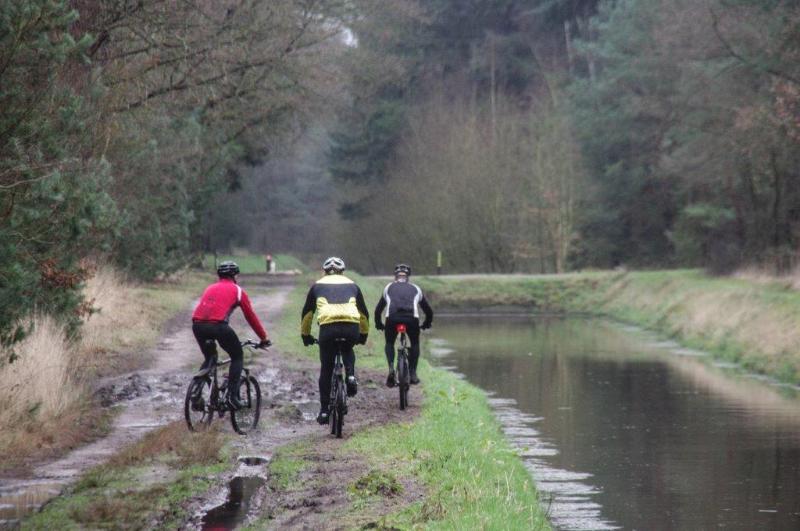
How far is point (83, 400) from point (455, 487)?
24.6 ft

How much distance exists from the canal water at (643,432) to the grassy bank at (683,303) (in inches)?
43.1

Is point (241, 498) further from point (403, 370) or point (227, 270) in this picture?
point (403, 370)

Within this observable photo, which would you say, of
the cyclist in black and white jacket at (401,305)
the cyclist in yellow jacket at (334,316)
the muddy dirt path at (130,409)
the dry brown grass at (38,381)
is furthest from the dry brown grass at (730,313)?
the dry brown grass at (38,381)

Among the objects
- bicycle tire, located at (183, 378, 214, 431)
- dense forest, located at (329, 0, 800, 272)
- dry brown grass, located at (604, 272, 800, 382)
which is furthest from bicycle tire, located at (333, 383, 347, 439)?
dense forest, located at (329, 0, 800, 272)

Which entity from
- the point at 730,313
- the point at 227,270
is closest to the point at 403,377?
the point at 227,270

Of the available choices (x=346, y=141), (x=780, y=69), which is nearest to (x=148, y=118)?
(x=780, y=69)

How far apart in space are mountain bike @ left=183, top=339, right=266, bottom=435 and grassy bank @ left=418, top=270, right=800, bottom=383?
50.1 feet

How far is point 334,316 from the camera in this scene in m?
15.0

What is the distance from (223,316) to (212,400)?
1052 mm

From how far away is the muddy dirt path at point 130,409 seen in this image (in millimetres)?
12250

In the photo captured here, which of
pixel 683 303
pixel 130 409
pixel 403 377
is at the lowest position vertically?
pixel 130 409

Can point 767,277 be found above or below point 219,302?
above

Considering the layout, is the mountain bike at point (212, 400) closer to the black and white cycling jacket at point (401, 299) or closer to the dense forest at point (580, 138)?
the black and white cycling jacket at point (401, 299)

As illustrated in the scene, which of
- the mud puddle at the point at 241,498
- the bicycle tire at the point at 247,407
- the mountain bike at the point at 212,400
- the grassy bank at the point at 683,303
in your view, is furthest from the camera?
the grassy bank at the point at 683,303
